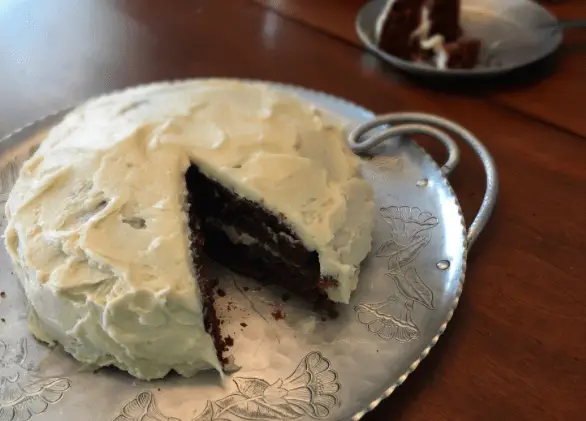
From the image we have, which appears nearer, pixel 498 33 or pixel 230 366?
pixel 230 366

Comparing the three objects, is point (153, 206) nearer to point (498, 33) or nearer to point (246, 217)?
point (246, 217)

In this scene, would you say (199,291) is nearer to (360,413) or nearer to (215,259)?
(215,259)

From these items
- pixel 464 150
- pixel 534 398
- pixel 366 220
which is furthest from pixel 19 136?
pixel 534 398

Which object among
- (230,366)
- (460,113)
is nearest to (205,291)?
(230,366)

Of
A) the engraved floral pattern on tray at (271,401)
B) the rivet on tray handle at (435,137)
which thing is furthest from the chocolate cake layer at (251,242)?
the rivet on tray handle at (435,137)

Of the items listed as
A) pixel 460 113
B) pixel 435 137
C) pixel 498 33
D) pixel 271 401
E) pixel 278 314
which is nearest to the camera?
pixel 271 401

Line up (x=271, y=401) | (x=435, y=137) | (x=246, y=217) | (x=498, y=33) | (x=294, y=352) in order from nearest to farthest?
(x=271, y=401) → (x=294, y=352) → (x=246, y=217) → (x=435, y=137) → (x=498, y=33)

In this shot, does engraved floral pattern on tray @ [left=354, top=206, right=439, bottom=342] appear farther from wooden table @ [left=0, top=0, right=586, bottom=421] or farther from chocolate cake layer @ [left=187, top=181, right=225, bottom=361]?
chocolate cake layer @ [left=187, top=181, right=225, bottom=361]
